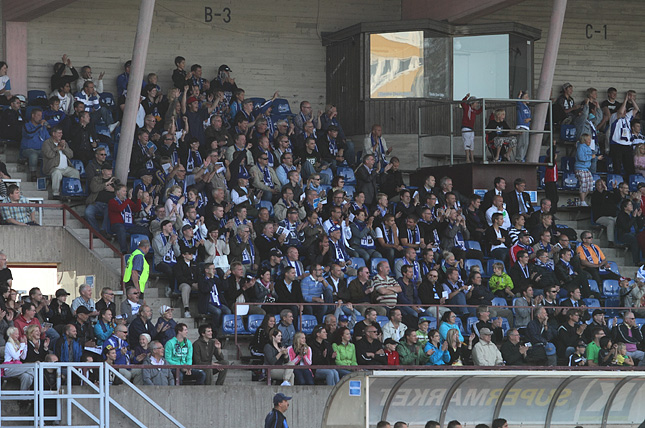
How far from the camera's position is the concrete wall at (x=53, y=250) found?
18000mm

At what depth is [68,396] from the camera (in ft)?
46.4

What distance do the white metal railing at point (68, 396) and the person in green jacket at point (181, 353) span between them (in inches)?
30.6

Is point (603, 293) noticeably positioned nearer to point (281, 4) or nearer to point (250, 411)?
point (250, 411)

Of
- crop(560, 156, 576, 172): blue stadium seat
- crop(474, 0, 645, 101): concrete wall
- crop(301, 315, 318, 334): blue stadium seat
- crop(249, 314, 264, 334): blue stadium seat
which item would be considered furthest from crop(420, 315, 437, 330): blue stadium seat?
crop(474, 0, 645, 101): concrete wall

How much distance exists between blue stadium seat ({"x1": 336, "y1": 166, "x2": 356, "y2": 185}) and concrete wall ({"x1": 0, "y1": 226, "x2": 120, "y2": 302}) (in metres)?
5.38

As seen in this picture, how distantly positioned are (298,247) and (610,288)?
17.4 ft

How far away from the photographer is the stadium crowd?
52.3 feet

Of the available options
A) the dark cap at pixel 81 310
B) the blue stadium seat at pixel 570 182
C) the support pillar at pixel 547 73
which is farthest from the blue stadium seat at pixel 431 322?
the blue stadium seat at pixel 570 182

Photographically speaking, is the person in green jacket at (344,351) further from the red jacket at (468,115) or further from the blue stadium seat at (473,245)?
the red jacket at (468,115)

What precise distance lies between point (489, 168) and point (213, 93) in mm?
5139

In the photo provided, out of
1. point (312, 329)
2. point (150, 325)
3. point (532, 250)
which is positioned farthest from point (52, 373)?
point (532, 250)

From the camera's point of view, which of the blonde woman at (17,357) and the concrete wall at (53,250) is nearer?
the blonde woman at (17,357)

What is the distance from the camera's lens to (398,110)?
23469 mm

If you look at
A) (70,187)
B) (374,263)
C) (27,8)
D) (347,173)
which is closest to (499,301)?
(374,263)
